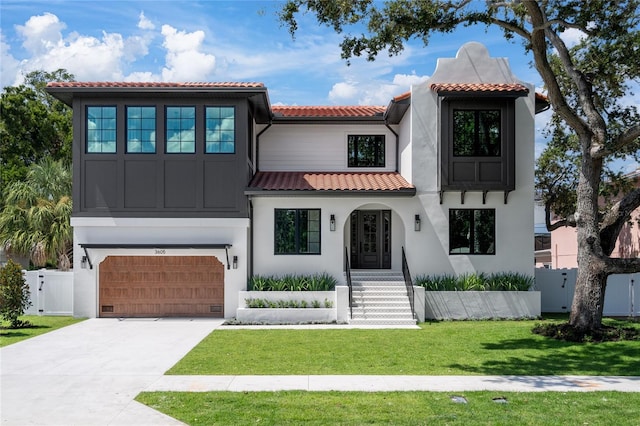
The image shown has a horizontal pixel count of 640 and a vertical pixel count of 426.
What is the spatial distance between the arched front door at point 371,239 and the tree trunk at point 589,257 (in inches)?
269

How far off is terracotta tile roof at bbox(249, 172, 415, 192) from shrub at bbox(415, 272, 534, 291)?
9.76 ft

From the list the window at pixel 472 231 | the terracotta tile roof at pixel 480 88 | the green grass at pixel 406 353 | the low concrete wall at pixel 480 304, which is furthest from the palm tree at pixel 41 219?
the terracotta tile roof at pixel 480 88

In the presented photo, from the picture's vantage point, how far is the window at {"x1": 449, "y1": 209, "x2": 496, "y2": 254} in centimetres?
1841

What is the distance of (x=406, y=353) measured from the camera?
12109 millimetres

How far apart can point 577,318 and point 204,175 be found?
11.4m

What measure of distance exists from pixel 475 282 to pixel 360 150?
20.6ft

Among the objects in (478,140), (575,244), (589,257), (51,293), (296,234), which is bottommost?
(51,293)

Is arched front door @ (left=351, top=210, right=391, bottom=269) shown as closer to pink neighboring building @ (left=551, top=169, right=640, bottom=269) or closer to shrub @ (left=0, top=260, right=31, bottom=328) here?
pink neighboring building @ (left=551, top=169, right=640, bottom=269)

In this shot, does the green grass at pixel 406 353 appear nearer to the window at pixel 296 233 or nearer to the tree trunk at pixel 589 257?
the tree trunk at pixel 589 257

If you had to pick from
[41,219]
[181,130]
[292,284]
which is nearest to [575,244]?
[292,284]

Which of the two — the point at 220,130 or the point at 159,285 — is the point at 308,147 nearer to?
the point at 220,130

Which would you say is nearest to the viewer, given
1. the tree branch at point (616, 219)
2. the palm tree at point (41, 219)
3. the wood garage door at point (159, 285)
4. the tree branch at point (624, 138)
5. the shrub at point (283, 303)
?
the tree branch at point (624, 138)

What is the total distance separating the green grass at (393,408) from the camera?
745cm

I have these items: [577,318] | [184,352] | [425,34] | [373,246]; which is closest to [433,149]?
[373,246]
